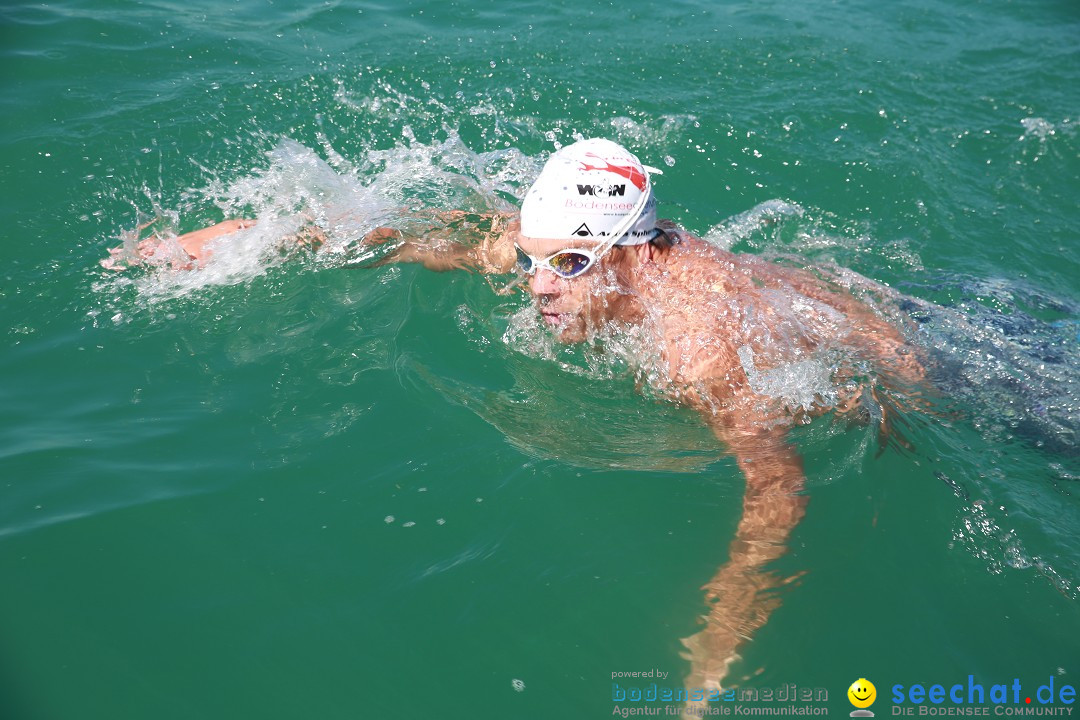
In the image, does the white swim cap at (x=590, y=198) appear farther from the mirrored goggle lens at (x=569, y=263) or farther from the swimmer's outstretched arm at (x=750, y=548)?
the swimmer's outstretched arm at (x=750, y=548)

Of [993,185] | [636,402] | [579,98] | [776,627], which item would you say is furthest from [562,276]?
[993,185]

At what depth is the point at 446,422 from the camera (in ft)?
14.7

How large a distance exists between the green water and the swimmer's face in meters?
0.40

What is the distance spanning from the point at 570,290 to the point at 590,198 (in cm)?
54

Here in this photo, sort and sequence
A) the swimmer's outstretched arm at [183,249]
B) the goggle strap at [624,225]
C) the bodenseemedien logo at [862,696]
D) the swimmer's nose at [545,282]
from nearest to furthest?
the bodenseemedien logo at [862,696]
the goggle strap at [624,225]
the swimmer's nose at [545,282]
the swimmer's outstretched arm at [183,249]

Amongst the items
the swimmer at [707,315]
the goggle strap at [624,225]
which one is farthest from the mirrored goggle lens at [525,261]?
the goggle strap at [624,225]

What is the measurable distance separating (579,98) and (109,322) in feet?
15.7

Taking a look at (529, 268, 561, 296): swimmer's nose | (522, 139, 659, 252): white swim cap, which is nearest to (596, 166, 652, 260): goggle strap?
(522, 139, 659, 252): white swim cap

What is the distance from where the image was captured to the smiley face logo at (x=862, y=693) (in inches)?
130

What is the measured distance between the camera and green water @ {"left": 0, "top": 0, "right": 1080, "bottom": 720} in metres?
3.42

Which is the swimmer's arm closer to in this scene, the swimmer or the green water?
the green water

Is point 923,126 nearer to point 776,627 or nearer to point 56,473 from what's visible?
point 776,627

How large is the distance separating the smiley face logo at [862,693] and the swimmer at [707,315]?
2.31 feet

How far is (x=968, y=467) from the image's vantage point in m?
4.31
